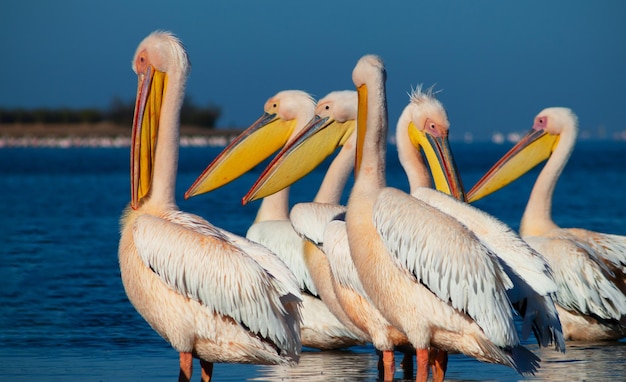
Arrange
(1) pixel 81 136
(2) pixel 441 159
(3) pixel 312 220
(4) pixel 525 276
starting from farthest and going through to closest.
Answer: (1) pixel 81 136, (2) pixel 441 159, (3) pixel 312 220, (4) pixel 525 276

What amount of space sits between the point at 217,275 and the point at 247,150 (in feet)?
9.69

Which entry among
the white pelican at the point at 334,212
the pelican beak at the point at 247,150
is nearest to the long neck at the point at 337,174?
the white pelican at the point at 334,212

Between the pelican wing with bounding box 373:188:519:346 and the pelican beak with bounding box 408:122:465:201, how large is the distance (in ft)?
4.90

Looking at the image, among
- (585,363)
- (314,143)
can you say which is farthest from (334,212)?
(585,363)

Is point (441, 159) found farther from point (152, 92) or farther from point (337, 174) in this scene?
point (152, 92)

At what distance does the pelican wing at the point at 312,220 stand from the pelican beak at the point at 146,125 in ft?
3.64

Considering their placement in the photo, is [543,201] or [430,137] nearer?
[430,137]

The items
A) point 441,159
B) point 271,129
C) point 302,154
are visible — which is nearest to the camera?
point 441,159

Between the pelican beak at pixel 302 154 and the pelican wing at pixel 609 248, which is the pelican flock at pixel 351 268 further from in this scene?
the pelican wing at pixel 609 248

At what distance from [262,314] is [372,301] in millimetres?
647

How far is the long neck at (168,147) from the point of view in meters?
5.38

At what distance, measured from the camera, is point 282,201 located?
766 centimetres

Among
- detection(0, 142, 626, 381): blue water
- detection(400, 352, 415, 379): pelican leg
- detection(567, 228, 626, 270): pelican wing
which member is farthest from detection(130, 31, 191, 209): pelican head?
detection(567, 228, 626, 270): pelican wing

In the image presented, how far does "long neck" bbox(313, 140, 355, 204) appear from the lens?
7141mm
